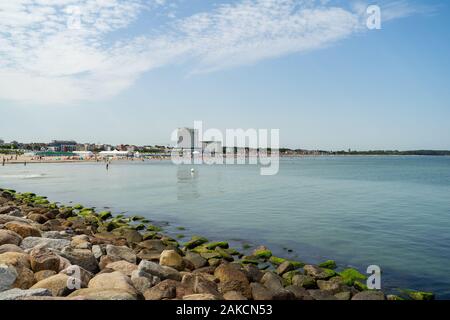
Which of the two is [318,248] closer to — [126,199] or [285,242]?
[285,242]

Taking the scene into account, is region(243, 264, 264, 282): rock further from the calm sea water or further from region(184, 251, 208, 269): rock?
the calm sea water

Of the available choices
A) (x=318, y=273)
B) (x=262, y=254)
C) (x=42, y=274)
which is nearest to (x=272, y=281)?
(x=318, y=273)

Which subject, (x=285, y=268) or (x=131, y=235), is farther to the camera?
(x=131, y=235)

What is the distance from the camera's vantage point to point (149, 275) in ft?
30.9

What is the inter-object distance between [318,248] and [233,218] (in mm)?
8171

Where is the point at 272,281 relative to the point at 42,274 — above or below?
below

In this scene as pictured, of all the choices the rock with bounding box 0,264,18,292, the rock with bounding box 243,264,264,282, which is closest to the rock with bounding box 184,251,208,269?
the rock with bounding box 243,264,264,282

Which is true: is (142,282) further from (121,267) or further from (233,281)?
(233,281)

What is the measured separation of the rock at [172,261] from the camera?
37.2 ft

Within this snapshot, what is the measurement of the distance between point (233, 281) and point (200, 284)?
1065 mm

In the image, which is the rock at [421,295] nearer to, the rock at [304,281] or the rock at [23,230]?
the rock at [304,281]

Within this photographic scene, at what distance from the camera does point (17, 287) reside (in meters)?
7.96

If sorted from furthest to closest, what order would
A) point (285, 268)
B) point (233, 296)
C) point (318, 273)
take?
point (285, 268) < point (318, 273) < point (233, 296)
